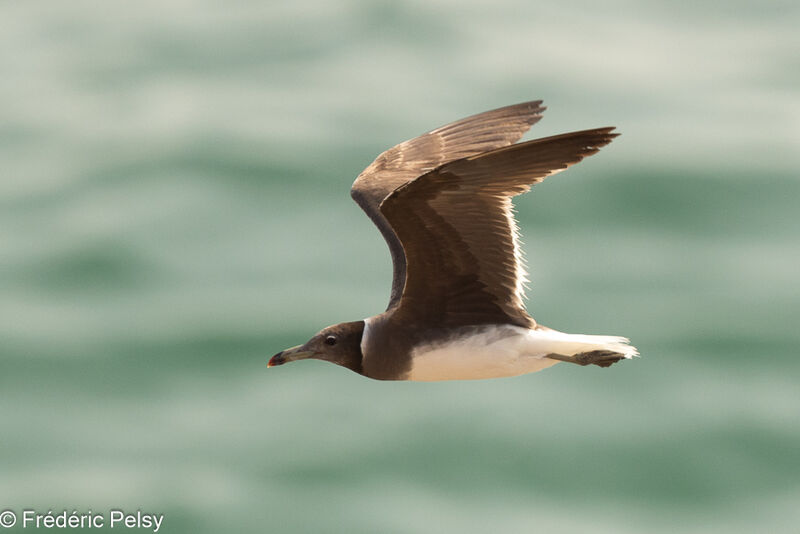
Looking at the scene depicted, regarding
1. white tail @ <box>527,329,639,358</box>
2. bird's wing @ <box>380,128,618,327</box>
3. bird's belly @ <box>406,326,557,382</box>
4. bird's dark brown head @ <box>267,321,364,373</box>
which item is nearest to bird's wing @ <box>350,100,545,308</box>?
bird's dark brown head @ <box>267,321,364,373</box>

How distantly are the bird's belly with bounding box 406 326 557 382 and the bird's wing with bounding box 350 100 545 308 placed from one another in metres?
1.00

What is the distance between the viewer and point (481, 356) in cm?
866

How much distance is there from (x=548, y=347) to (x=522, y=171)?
1117mm

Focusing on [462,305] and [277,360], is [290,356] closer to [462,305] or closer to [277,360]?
[277,360]

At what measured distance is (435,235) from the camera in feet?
27.3

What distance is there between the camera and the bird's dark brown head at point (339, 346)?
→ 8.88 metres

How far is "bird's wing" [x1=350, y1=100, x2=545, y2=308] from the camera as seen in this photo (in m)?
10.1

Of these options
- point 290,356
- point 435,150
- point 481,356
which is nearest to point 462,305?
point 481,356

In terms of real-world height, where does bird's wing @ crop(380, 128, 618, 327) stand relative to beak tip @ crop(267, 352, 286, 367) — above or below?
above

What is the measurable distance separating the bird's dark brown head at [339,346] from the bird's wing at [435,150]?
777mm

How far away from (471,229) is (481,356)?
2.59 feet

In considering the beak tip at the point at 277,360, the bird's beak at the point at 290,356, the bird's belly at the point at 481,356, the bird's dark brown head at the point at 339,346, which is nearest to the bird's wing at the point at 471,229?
the bird's belly at the point at 481,356

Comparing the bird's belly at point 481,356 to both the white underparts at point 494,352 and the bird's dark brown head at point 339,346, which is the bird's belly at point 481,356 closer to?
the white underparts at point 494,352

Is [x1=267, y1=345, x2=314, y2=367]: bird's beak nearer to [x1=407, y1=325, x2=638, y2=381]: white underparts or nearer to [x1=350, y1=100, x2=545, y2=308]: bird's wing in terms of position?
[x1=407, y1=325, x2=638, y2=381]: white underparts
